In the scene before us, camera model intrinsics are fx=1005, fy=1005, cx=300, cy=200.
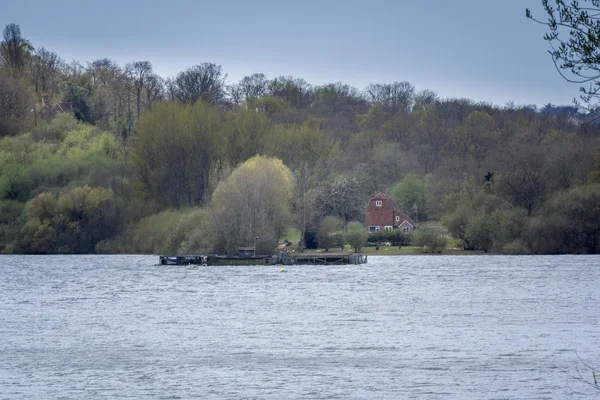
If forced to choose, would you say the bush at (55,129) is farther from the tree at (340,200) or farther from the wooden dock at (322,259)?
the wooden dock at (322,259)

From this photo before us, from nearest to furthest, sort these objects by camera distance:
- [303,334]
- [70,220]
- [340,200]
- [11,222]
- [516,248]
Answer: [303,334]
[516,248]
[70,220]
[11,222]
[340,200]

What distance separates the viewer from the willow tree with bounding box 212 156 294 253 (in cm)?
10094

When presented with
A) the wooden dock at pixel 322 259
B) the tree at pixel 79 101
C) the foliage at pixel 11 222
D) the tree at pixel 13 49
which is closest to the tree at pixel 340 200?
the wooden dock at pixel 322 259

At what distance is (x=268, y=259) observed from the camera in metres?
103

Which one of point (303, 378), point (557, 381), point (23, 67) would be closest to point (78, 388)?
point (303, 378)

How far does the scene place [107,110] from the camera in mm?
150500

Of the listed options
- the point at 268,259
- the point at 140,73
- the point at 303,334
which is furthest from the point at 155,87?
the point at 303,334

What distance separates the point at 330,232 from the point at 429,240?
11.4m

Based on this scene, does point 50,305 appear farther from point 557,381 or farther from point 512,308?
point 557,381

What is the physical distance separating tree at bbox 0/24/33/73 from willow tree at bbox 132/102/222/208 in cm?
4515

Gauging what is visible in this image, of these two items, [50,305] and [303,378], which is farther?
[50,305]

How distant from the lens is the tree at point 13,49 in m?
156

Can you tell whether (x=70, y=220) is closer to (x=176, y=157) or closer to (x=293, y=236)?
(x=176, y=157)

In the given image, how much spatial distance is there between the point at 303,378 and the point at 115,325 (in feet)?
65.5
